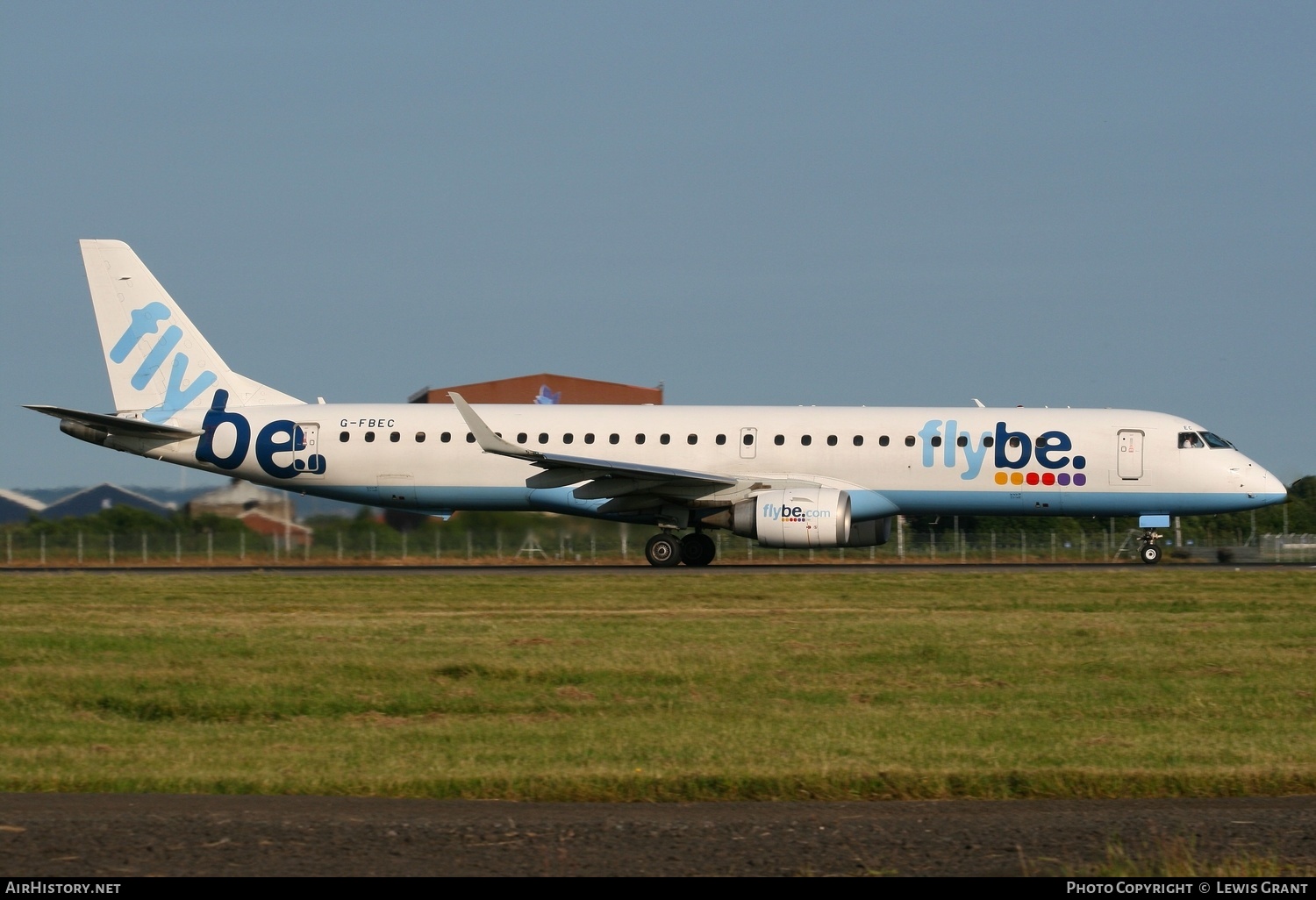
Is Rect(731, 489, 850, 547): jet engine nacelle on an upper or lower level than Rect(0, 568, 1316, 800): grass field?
upper

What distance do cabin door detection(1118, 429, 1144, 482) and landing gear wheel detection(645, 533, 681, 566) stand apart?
9.23 metres

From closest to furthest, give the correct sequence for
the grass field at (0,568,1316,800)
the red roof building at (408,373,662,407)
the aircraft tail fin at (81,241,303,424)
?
the grass field at (0,568,1316,800)
the aircraft tail fin at (81,241,303,424)
the red roof building at (408,373,662,407)

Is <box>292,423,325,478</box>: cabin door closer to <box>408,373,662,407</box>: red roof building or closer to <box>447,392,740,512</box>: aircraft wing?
<box>447,392,740,512</box>: aircraft wing

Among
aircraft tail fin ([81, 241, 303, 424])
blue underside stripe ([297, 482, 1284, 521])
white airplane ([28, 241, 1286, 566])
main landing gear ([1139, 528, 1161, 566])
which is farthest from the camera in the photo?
aircraft tail fin ([81, 241, 303, 424])

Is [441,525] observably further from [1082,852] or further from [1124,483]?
[1082,852]

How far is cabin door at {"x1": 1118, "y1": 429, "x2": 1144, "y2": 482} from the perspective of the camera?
31047 millimetres

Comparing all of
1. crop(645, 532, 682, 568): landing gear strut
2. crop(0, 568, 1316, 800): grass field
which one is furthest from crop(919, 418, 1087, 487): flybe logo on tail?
crop(0, 568, 1316, 800): grass field

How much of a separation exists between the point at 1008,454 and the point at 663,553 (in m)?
7.30

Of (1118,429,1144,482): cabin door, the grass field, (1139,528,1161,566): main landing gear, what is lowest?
the grass field

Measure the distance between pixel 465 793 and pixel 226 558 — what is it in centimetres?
2730

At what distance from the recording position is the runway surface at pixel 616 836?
297 inches

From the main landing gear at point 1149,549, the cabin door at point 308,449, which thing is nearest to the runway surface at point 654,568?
the main landing gear at point 1149,549

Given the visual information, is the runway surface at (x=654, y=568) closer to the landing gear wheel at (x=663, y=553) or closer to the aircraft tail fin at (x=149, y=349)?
the landing gear wheel at (x=663, y=553)

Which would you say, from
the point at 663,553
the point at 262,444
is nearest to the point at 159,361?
the point at 262,444
